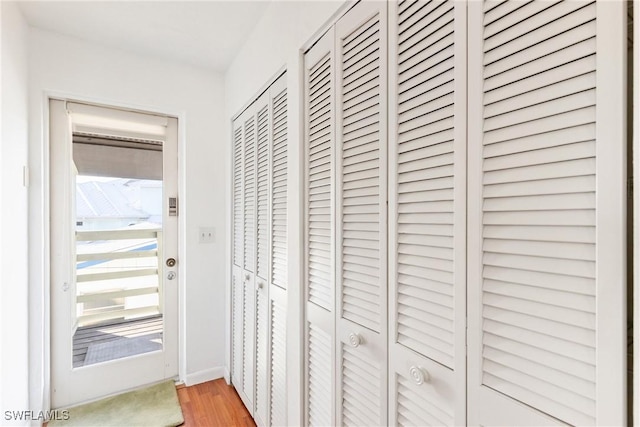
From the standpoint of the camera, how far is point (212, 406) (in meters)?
2.14

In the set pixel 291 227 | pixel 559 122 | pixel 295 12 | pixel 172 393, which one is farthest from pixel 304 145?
pixel 172 393

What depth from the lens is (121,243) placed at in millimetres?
2293

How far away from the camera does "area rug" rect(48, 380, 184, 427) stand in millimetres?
1948

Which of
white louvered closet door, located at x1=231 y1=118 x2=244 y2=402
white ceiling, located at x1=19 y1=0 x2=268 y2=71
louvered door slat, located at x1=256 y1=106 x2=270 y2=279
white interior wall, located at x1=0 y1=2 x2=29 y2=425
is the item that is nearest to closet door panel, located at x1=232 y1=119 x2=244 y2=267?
white louvered closet door, located at x1=231 y1=118 x2=244 y2=402

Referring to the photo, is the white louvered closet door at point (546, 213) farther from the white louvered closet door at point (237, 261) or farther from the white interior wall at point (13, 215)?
the white interior wall at point (13, 215)

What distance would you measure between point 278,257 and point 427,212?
3.30ft

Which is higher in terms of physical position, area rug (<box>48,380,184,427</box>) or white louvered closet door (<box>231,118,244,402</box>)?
white louvered closet door (<box>231,118,244,402</box>)

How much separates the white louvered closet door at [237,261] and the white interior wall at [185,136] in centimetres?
22

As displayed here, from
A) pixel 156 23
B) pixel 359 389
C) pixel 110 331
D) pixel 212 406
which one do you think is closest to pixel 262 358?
pixel 212 406

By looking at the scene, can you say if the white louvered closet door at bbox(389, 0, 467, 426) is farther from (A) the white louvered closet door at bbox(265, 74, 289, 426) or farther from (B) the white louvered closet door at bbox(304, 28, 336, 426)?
(A) the white louvered closet door at bbox(265, 74, 289, 426)

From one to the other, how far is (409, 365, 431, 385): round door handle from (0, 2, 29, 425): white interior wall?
73.8 inches

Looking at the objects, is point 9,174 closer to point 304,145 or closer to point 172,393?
point 304,145

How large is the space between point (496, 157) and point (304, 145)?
0.86 meters

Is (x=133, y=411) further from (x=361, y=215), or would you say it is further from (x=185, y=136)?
(x=361, y=215)
